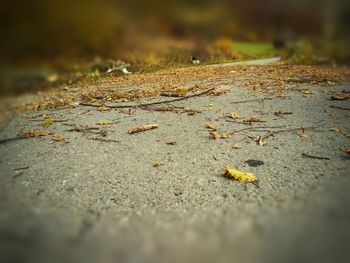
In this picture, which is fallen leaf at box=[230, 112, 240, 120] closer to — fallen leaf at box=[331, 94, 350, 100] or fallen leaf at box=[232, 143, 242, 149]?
fallen leaf at box=[232, 143, 242, 149]

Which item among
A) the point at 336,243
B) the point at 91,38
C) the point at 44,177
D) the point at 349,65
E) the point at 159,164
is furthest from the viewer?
the point at 159,164

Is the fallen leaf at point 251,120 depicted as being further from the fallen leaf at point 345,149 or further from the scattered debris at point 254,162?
the fallen leaf at point 345,149

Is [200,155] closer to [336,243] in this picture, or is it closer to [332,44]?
[332,44]

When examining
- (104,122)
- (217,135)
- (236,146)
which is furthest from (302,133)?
(104,122)

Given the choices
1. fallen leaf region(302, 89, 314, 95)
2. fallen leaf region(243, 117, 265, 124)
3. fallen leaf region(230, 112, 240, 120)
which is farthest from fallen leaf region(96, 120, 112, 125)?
fallen leaf region(302, 89, 314, 95)

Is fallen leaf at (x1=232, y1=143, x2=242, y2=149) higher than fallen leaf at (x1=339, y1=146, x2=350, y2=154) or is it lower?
lower

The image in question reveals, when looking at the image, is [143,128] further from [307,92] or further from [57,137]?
[307,92]

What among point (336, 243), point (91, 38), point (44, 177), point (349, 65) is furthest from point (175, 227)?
point (349, 65)
